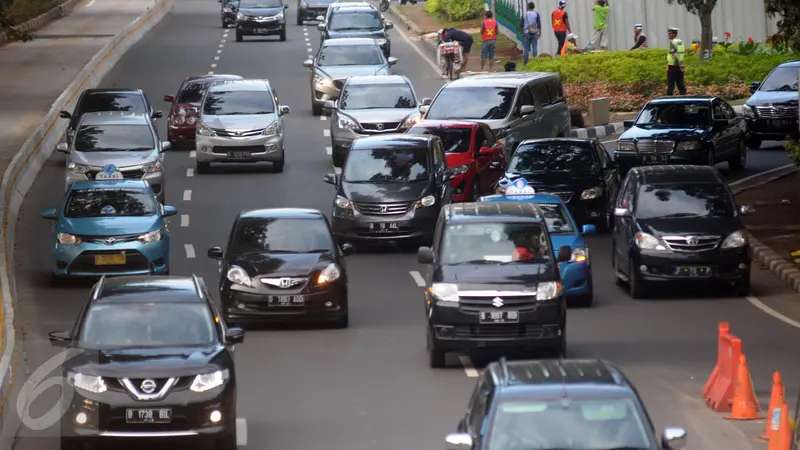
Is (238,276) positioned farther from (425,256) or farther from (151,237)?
(151,237)

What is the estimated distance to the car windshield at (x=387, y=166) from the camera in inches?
1112

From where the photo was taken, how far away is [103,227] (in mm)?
24875

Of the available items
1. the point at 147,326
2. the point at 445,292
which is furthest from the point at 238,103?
the point at 147,326

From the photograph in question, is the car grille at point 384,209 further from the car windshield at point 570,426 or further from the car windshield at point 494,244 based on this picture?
the car windshield at point 570,426

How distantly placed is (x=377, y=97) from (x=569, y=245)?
15.1 m

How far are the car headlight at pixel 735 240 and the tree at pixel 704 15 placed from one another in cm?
2089

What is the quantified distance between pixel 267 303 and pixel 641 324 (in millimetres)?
4935

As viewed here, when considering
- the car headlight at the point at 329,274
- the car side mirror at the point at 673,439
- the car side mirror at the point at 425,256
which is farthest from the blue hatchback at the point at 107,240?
the car side mirror at the point at 673,439

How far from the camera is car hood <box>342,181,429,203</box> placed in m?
27.7

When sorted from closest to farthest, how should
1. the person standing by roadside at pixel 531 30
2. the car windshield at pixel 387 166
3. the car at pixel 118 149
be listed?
the car windshield at pixel 387 166, the car at pixel 118 149, the person standing by roadside at pixel 531 30

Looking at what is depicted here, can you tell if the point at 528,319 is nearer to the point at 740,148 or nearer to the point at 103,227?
the point at 103,227

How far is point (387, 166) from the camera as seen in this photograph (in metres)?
28.5

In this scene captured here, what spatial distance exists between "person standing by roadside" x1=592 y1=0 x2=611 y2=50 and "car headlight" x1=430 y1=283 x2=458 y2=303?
32770 millimetres

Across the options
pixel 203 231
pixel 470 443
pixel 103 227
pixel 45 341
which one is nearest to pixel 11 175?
pixel 203 231
